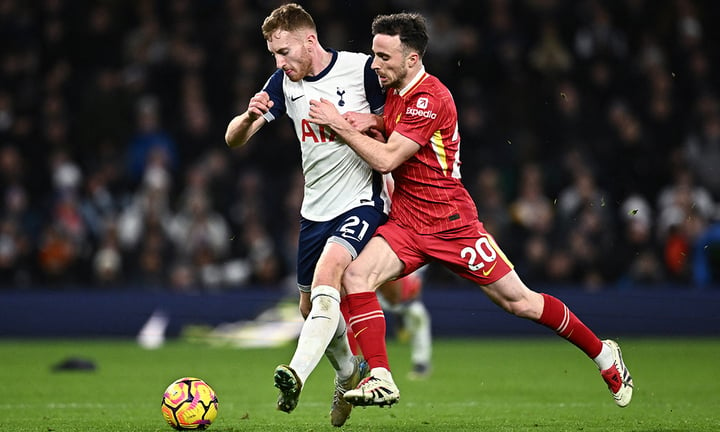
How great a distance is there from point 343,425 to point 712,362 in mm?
6582

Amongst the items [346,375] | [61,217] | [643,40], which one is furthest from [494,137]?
[346,375]

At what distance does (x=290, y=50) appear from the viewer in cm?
734

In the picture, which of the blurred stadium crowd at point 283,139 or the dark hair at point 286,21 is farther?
Answer: the blurred stadium crowd at point 283,139

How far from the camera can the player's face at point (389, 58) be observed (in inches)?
286

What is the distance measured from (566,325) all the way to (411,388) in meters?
3.22

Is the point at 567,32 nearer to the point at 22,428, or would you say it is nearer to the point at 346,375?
the point at 346,375

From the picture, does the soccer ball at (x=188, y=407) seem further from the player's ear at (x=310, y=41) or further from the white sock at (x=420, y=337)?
the white sock at (x=420, y=337)

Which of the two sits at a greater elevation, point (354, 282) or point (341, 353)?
point (354, 282)

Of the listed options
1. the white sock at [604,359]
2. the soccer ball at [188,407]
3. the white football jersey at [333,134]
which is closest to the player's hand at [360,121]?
the white football jersey at [333,134]

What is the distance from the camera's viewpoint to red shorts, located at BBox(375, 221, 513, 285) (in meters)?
7.37

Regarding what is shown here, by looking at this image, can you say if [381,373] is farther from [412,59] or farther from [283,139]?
[283,139]

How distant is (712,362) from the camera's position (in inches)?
504

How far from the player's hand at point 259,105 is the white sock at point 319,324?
126cm

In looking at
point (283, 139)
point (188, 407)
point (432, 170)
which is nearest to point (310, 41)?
point (432, 170)
